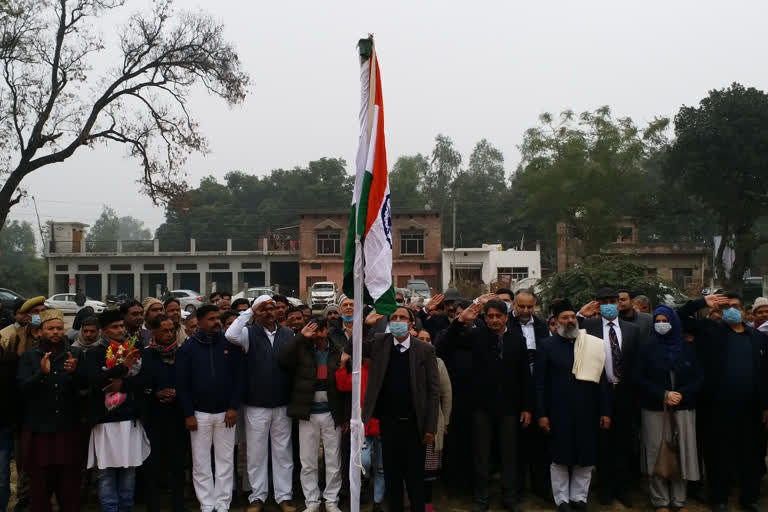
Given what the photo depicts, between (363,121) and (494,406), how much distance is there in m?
3.09

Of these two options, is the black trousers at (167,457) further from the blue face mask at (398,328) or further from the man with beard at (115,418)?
the blue face mask at (398,328)

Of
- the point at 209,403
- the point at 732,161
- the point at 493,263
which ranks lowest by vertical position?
the point at 209,403

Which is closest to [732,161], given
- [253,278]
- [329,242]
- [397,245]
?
[397,245]

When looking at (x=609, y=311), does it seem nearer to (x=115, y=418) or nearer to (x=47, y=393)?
(x=115, y=418)

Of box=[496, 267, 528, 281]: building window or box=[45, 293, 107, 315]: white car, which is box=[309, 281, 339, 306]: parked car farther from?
box=[496, 267, 528, 281]: building window

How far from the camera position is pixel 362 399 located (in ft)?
20.4

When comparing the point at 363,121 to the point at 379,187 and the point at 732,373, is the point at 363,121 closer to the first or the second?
the point at 379,187

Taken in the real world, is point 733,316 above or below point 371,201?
below

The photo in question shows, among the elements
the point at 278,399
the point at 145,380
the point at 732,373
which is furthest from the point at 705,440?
the point at 145,380

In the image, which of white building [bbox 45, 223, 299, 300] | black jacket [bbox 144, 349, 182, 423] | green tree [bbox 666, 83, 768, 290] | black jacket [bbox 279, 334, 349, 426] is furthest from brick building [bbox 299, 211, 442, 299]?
black jacket [bbox 144, 349, 182, 423]

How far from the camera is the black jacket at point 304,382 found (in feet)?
22.1

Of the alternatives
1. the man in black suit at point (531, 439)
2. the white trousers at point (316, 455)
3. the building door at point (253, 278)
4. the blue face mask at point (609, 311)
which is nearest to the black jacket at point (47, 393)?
the white trousers at point (316, 455)

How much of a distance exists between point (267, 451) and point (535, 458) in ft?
8.93

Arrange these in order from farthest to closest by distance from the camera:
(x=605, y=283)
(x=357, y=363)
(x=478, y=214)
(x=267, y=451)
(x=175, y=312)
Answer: (x=478, y=214) → (x=605, y=283) → (x=175, y=312) → (x=267, y=451) → (x=357, y=363)
